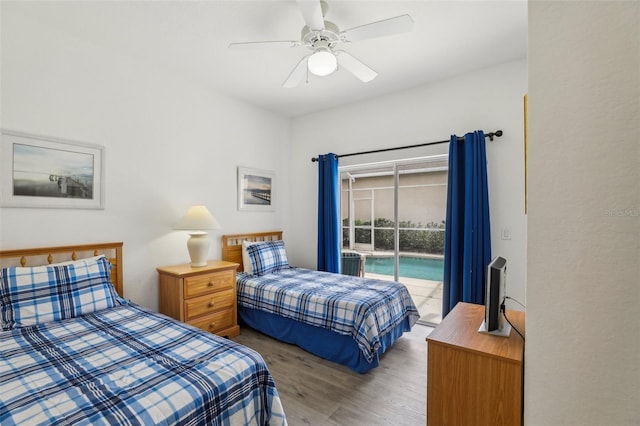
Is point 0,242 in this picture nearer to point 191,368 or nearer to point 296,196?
point 191,368

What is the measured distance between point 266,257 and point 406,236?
6.13 ft

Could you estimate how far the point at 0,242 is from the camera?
2115mm

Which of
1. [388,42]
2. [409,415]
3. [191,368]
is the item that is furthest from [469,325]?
[388,42]

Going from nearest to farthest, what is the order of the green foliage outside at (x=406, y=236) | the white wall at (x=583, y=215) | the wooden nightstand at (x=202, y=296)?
the white wall at (x=583, y=215)
the wooden nightstand at (x=202, y=296)
the green foliage outside at (x=406, y=236)

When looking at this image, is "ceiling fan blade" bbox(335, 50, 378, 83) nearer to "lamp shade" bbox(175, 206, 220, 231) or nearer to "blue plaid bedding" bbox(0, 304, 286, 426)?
"lamp shade" bbox(175, 206, 220, 231)

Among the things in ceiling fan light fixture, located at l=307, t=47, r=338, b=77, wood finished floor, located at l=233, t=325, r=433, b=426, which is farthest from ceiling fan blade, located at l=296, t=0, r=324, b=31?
wood finished floor, located at l=233, t=325, r=433, b=426

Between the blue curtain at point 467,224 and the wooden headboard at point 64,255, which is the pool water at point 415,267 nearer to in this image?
the blue curtain at point 467,224

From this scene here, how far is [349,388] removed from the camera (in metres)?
2.22

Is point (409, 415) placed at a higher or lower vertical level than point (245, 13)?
lower

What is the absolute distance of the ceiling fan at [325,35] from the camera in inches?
71.7

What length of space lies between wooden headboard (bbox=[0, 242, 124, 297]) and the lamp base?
0.61 meters

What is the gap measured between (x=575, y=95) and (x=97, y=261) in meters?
3.01

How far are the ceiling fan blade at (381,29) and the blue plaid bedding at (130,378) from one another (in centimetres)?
209

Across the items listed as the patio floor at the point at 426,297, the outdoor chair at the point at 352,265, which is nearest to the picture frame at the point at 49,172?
the outdoor chair at the point at 352,265
